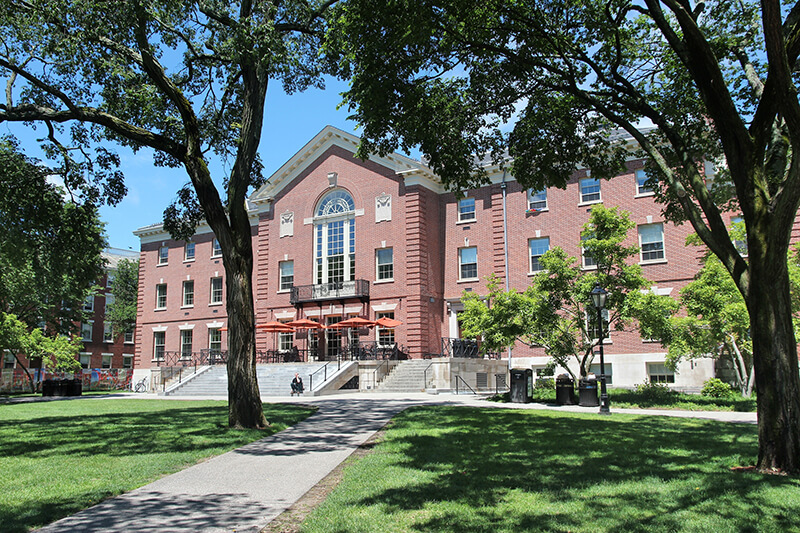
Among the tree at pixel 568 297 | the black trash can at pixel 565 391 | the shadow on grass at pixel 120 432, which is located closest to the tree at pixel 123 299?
the shadow on grass at pixel 120 432

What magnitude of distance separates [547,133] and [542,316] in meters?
8.66

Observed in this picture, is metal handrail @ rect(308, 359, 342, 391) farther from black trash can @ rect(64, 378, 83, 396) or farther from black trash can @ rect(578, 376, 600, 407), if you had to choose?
black trash can @ rect(64, 378, 83, 396)

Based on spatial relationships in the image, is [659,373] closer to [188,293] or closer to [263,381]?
[263,381]

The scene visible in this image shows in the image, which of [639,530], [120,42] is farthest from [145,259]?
[639,530]

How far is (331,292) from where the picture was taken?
34406mm

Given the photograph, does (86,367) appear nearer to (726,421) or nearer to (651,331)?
(651,331)

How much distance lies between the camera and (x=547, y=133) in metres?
13.0

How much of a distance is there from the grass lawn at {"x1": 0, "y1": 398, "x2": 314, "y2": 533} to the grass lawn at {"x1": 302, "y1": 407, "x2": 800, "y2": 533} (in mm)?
2652

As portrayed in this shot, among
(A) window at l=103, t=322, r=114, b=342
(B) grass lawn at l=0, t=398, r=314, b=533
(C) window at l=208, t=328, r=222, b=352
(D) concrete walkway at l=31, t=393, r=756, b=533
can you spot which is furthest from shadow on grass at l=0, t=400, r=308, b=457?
(A) window at l=103, t=322, r=114, b=342

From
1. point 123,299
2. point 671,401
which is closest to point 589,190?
point 671,401

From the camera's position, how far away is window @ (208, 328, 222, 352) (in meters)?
40.4

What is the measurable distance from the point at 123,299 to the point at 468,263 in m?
42.8

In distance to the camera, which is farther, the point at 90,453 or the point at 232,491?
the point at 90,453

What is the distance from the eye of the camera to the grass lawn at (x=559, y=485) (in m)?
5.43
